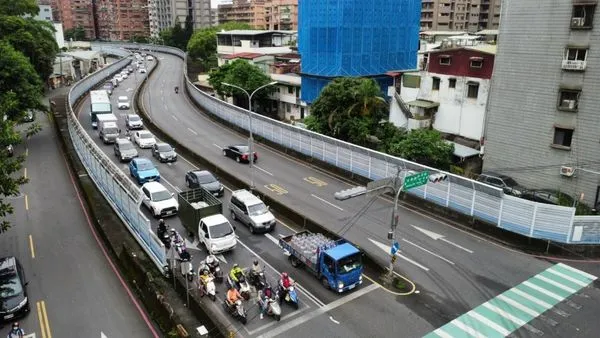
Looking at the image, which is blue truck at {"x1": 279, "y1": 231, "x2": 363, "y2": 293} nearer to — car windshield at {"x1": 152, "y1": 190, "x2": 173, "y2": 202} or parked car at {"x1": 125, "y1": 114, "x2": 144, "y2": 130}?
car windshield at {"x1": 152, "y1": 190, "x2": 173, "y2": 202}

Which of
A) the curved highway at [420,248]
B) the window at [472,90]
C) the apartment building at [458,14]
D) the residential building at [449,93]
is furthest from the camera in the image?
the apartment building at [458,14]

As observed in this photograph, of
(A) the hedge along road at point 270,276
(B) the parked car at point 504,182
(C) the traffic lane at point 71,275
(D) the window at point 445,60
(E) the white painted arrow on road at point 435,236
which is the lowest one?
(C) the traffic lane at point 71,275

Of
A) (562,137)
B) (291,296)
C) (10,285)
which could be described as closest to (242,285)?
(291,296)

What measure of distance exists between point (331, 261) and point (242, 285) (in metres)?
4.11

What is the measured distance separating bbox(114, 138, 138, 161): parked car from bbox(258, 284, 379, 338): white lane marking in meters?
27.4

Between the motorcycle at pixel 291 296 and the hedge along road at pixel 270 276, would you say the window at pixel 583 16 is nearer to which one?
the hedge along road at pixel 270 276

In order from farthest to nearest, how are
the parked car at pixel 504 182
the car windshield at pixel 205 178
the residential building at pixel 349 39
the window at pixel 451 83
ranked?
1. the residential building at pixel 349 39
2. the window at pixel 451 83
3. the car windshield at pixel 205 178
4. the parked car at pixel 504 182

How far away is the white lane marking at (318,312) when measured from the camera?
18125mm

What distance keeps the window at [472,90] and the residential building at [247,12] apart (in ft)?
427

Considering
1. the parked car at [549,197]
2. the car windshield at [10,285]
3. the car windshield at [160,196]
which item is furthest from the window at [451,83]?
the car windshield at [10,285]

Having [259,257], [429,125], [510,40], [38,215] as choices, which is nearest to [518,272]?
[259,257]

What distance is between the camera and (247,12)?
16975 cm

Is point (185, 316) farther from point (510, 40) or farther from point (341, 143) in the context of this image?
point (510, 40)

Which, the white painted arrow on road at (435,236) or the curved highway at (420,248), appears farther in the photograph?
the white painted arrow on road at (435,236)
